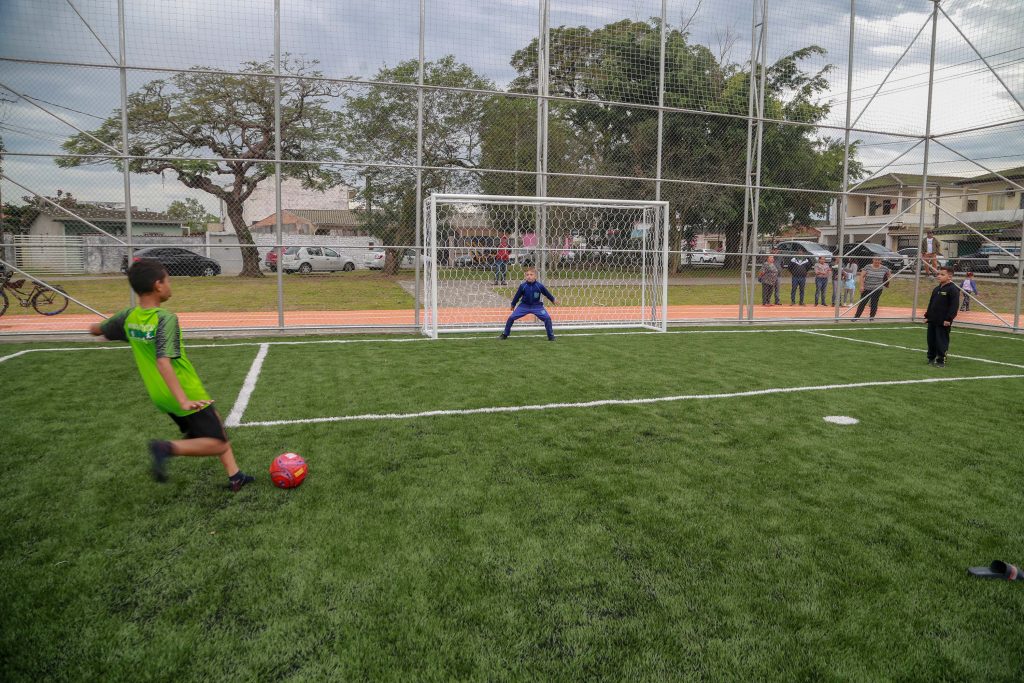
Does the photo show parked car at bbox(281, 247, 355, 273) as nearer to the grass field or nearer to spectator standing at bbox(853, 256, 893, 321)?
the grass field

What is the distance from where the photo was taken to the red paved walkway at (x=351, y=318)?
1202 centimetres

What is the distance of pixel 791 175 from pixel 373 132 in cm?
982

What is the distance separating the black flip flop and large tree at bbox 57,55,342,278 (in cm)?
1133

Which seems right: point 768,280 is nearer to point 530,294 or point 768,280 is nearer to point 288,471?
point 530,294

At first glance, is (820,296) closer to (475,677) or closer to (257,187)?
(257,187)

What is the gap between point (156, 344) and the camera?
399 centimetres

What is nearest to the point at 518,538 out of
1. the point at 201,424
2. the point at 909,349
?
the point at 201,424

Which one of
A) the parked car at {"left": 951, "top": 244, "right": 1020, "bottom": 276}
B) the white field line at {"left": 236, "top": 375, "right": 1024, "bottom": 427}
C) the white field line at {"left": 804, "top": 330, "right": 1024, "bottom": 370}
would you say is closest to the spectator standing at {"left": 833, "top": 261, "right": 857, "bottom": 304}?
the parked car at {"left": 951, "top": 244, "right": 1020, "bottom": 276}

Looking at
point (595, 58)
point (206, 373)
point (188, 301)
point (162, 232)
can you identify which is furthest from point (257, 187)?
point (595, 58)

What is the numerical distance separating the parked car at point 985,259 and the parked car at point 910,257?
1.04 feet

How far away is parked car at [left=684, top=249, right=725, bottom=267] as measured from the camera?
52.8 feet

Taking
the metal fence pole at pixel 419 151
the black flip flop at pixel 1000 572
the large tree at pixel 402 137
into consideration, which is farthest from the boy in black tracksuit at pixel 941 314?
the metal fence pole at pixel 419 151

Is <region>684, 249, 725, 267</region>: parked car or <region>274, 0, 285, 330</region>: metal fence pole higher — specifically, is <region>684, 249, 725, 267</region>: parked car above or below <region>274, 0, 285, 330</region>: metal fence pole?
below

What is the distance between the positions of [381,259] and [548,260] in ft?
11.3
